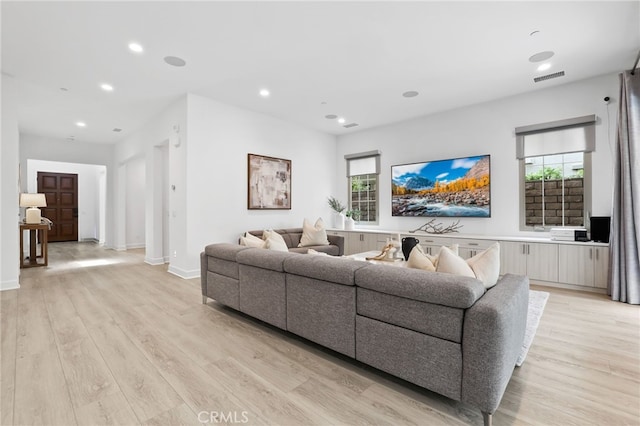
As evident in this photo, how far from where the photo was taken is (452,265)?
6.15ft

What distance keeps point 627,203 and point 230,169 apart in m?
5.69

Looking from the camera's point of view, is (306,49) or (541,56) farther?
(541,56)

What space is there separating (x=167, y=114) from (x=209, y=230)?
2.38m

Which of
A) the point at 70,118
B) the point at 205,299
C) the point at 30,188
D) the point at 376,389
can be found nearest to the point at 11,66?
the point at 70,118

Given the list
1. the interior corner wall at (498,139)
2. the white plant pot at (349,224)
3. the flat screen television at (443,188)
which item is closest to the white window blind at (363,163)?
the interior corner wall at (498,139)

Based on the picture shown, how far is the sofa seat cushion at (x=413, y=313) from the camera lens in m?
1.59

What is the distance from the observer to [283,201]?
242 inches

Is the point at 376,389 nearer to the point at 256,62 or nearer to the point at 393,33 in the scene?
the point at 393,33

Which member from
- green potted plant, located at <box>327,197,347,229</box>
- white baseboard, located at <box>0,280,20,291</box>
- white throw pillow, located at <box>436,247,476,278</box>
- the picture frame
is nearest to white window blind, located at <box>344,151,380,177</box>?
green potted plant, located at <box>327,197,347,229</box>

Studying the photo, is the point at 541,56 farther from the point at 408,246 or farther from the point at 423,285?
the point at 423,285

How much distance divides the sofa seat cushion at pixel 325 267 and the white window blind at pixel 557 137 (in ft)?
13.9

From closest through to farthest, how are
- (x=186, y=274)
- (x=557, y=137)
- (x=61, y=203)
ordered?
(x=557, y=137) < (x=186, y=274) < (x=61, y=203)

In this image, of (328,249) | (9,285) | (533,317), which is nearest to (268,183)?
(328,249)

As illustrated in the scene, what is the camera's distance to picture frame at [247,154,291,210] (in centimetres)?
556
